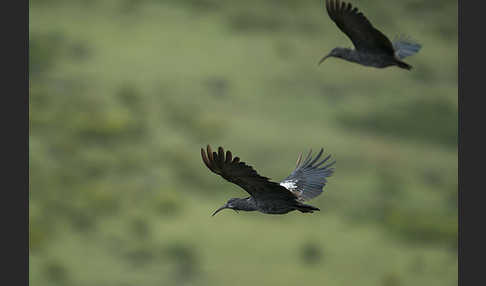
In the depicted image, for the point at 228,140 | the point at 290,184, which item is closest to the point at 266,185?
the point at 290,184

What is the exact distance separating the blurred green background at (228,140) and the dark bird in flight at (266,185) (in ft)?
51.2

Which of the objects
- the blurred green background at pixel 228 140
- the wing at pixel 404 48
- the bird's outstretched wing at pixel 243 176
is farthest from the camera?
the blurred green background at pixel 228 140

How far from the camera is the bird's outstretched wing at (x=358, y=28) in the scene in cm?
1280

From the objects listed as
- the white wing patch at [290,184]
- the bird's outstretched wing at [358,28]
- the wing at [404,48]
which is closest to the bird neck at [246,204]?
the white wing patch at [290,184]

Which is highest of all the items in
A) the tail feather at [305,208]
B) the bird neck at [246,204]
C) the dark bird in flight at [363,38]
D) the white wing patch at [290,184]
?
the dark bird in flight at [363,38]

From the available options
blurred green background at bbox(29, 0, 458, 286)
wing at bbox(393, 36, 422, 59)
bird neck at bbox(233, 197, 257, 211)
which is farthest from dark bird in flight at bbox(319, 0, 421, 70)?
blurred green background at bbox(29, 0, 458, 286)

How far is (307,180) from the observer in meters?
13.8

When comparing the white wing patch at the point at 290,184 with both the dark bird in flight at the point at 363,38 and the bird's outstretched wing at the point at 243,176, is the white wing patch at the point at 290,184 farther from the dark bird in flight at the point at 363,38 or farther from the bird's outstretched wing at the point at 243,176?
the dark bird in flight at the point at 363,38

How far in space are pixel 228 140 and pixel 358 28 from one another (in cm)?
2508

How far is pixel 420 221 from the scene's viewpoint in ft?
123

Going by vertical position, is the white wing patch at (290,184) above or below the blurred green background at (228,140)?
below

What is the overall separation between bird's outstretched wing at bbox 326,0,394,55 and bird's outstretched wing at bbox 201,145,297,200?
2.42 meters

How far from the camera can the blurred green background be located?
105 feet

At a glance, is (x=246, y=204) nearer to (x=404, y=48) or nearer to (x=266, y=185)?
(x=266, y=185)
